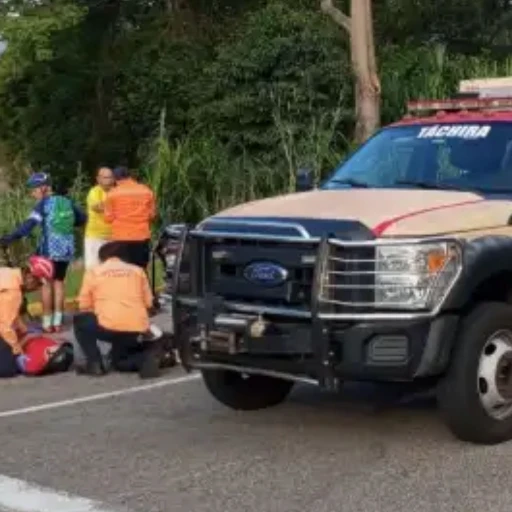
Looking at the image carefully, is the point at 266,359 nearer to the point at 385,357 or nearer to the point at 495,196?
the point at 385,357

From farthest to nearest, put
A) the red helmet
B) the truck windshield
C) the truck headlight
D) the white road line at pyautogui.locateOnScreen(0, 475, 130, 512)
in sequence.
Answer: the red helmet, the truck windshield, the truck headlight, the white road line at pyautogui.locateOnScreen(0, 475, 130, 512)

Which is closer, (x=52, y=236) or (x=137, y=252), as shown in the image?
(x=52, y=236)

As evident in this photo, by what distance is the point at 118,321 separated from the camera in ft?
32.6

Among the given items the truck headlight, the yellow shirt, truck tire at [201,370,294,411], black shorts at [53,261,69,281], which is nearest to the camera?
the truck headlight

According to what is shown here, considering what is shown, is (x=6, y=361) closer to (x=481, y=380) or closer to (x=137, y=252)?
(x=137, y=252)

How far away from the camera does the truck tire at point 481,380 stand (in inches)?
281

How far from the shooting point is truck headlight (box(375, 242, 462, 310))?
6953mm

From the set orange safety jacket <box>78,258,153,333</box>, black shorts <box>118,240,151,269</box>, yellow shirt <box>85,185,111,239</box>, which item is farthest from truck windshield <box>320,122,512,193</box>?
yellow shirt <box>85,185,111,239</box>

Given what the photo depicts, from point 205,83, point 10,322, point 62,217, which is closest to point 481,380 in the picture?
point 10,322

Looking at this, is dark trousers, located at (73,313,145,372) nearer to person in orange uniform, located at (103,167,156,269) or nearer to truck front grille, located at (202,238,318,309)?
truck front grille, located at (202,238,318,309)

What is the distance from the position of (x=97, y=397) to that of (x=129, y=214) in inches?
161

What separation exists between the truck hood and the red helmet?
4.68 m

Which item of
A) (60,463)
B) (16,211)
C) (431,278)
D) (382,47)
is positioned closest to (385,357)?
(431,278)

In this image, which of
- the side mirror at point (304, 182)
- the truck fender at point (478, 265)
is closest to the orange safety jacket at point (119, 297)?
the side mirror at point (304, 182)
